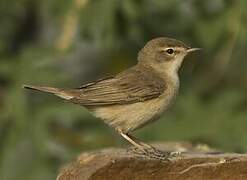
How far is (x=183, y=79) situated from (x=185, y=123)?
0.75m

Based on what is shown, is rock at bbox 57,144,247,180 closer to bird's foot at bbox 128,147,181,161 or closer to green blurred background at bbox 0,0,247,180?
bird's foot at bbox 128,147,181,161

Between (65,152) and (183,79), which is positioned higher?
(183,79)

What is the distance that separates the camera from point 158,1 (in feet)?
30.4

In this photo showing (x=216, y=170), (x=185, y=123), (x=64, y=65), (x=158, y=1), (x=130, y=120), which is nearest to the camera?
(x=216, y=170)

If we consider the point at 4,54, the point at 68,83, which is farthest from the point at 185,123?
the point at 4,54

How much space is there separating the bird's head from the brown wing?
0.99ft

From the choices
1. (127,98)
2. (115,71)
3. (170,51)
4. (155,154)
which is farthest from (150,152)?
(115,71)

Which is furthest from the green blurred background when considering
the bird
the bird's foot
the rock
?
the rock

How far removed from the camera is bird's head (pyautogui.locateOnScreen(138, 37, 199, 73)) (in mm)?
8102

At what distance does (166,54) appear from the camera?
813cm

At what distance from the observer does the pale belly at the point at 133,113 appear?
7.50 metres

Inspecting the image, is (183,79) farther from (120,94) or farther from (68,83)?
(120,94)

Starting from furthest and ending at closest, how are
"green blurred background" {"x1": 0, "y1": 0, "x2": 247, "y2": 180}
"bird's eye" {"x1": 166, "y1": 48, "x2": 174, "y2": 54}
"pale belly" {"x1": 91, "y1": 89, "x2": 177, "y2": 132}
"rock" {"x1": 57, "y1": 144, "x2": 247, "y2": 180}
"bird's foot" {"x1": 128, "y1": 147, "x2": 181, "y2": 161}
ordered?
"green blurred background" {"x1": 0, "y1": 0, "x2": 247, "y2": 180}
"bird's eye" {"x1": 166, "y1": 48, "x2": 174, "y2": 54}
"pale belly" {"x1": 91, "y1": 89, "x2": 177, "y2": 132}
"bird's foot" {"x1": 128, "y1": 147, "x2": 181, "y2": 161}
"rock" {"x1": 57, "y1": 144, "x2": 247, "y2": 180}

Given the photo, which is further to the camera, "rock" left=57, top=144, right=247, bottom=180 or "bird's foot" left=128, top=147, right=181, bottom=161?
"bird's foot" left=128, top=147, right=181, bottom=161
